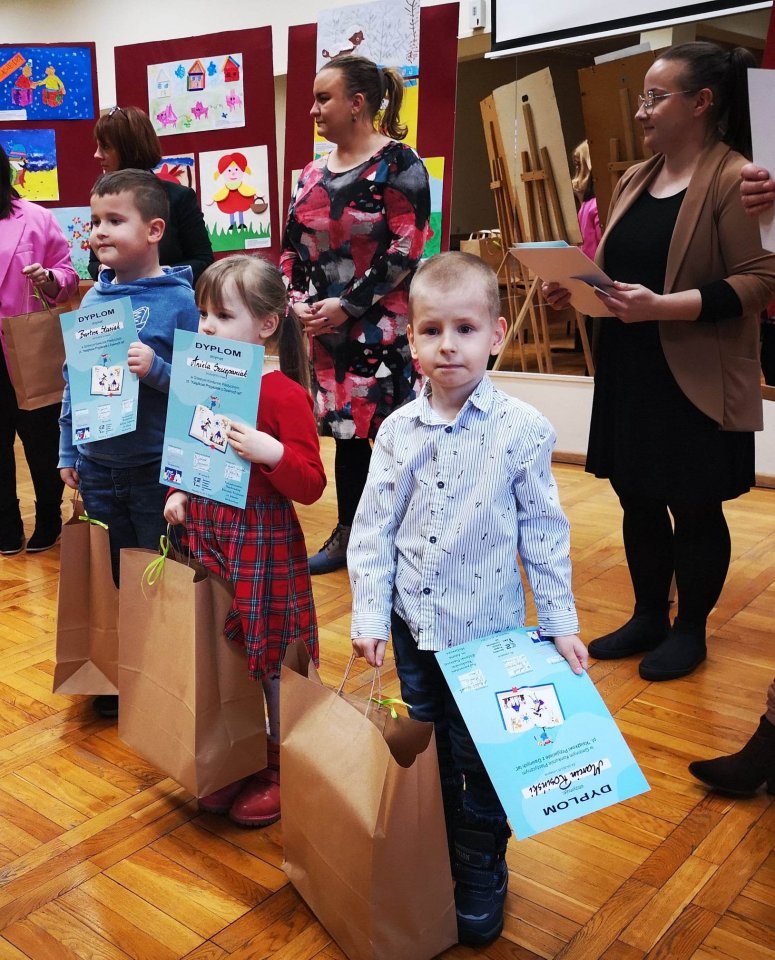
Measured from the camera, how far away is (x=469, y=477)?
1.32m

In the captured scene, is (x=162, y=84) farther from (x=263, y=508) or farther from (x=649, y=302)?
(x=263, y=508)

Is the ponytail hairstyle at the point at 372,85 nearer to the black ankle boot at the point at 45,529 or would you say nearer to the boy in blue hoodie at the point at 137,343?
the boy in blue hoodie at the point at 137,343

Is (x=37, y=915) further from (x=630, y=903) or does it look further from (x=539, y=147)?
(x=539, y=147)

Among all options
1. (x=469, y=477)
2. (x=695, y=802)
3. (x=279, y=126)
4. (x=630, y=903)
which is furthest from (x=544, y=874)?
(x=279, y=126)

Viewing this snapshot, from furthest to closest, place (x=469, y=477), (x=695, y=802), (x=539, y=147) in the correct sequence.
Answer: (x=539, y=147) → (x=695, y=802) → (x=469, y=477)

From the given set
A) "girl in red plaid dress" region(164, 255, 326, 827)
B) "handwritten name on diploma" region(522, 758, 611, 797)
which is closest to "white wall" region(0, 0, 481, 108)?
"girl in red plaid dress" region(164, 255, 326, 827)

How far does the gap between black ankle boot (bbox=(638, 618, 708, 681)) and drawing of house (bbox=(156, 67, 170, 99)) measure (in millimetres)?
2875

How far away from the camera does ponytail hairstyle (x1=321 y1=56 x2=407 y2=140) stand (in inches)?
99.5

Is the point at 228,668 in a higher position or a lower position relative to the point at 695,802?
higher

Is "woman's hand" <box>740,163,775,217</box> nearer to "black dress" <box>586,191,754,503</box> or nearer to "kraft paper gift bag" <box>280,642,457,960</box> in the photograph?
"black dress" <box>586,191,754,503</box>

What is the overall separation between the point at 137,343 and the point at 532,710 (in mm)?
1009

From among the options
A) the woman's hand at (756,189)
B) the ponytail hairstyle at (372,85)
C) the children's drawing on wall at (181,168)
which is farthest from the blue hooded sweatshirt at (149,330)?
the children's drawing on wall at (181,168)

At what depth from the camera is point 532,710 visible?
123cm

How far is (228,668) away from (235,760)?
0.56 feet
